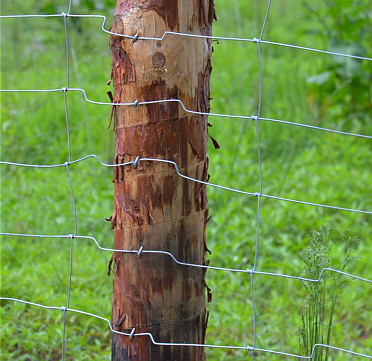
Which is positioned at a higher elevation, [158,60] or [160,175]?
[158,60]

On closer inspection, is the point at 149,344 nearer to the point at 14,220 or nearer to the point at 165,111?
the point at 165,111

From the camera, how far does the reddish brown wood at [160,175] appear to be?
169 centimetres

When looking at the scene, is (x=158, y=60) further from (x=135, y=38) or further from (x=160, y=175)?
(x=160, y=175)

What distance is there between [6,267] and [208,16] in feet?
6.51

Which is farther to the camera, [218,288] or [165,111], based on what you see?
[218,288]

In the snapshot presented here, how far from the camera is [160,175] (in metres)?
1.73

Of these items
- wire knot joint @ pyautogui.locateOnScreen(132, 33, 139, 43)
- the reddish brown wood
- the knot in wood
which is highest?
wire knot joint @ pyautogui.locateOnScreen(132, 33, 139, 43)

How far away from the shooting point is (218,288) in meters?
3.20

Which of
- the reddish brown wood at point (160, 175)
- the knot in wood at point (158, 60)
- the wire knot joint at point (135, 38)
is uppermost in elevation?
the wire knot joint at point (135, 38)

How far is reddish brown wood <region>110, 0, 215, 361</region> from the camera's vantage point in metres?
1.69

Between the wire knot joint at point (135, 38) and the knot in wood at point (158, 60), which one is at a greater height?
the wire knot joint at point (135, 38)

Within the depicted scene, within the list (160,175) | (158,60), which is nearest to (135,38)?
(158,60)

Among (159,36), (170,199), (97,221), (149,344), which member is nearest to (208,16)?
(159,36)

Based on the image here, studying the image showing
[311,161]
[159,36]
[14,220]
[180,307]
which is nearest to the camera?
[159,36]
